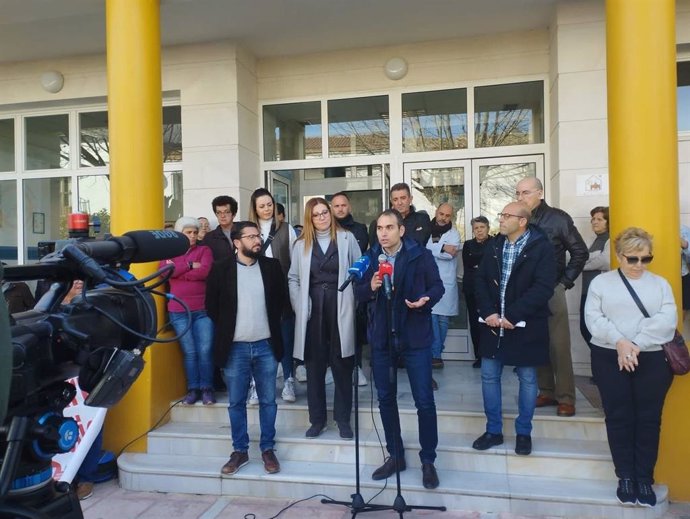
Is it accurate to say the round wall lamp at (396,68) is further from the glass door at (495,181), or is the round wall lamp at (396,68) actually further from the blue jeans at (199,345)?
the blue jeans at (199,345)

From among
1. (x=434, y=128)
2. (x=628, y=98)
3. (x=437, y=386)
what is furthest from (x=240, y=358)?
(x=434, y=128)

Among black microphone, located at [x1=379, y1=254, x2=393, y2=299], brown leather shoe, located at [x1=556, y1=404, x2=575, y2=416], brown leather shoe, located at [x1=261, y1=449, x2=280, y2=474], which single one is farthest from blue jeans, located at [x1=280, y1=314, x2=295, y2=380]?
brown leather shoe, located at [x1=556, y1=404, x2=575, y2=416]

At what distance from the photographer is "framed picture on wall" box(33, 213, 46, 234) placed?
23.1ft

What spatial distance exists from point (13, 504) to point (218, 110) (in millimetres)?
5294

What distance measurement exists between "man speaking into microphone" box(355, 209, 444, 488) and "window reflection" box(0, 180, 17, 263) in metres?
5.61

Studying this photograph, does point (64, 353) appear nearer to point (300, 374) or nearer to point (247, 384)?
point (247, 384)

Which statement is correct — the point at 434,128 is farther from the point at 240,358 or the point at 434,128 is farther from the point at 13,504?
the point at 13,504

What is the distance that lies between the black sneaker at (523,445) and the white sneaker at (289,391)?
5.72 feet

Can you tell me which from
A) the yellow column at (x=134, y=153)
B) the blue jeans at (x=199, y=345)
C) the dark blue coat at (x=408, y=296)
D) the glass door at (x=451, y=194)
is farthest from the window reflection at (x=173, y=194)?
the dark blue coat at (x=408, y=296)

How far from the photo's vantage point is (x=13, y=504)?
4.28 feet

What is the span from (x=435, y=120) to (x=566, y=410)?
359 centimetres

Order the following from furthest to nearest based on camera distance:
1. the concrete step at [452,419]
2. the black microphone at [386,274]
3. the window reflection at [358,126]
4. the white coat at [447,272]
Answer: the window reflection at [358,126] < the white coat at [447,272] < the concrete step at [452,419] < the black microphone at [386,274]

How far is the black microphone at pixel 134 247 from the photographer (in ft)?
4.77

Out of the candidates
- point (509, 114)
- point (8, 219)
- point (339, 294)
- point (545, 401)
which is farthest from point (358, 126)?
point (8, 219)
